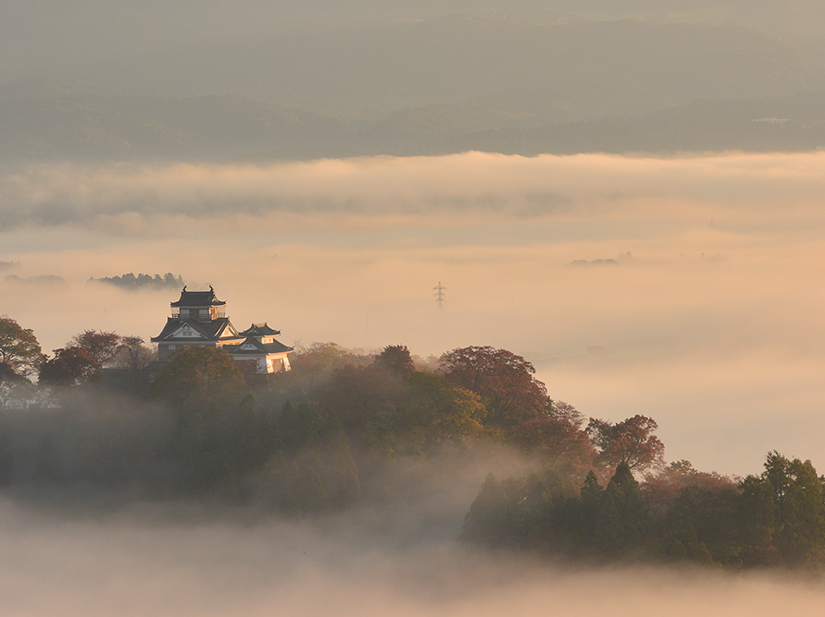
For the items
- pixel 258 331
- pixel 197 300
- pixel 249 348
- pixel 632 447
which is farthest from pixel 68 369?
pixel 632 447

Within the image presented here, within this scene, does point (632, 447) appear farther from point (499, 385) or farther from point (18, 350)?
point (18, 350)

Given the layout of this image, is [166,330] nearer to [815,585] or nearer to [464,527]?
[464,527]

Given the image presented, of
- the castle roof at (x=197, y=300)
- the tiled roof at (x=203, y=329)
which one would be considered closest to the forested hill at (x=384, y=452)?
the tiled roof at (x=203, y=329)

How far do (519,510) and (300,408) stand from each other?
89.1 ft

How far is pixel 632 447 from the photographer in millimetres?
101812

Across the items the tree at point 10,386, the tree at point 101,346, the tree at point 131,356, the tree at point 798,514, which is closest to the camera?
the tree at point 798,514

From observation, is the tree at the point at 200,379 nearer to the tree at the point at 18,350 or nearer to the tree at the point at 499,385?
the tree at the point at 18,350

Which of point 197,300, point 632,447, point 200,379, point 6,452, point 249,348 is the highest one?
point 197,300

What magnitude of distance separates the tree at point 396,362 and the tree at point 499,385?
5019mm

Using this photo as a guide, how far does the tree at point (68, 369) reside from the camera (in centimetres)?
12162

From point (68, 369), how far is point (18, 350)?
9649mm

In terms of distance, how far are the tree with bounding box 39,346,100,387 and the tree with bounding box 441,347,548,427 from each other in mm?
42713

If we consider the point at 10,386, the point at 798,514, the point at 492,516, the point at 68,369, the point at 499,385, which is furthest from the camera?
the point at 10,386

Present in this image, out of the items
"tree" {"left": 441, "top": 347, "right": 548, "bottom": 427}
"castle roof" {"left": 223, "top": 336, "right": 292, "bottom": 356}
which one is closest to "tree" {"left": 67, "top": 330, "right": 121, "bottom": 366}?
"castle roof" {"left": 223, "top": 336, "right": 292, "bottom": 356}
